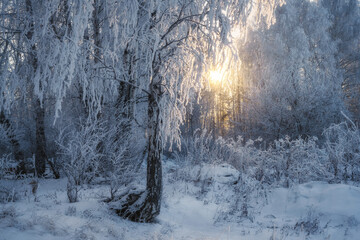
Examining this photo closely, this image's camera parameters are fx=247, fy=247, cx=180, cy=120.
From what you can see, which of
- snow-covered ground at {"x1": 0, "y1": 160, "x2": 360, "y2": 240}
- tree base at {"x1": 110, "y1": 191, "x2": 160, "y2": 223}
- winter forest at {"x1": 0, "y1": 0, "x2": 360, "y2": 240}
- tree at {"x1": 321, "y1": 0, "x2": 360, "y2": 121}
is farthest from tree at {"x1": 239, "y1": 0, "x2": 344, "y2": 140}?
tree base at {"x1": 110, "y1": 191, "x2": 160, "y2": 223}

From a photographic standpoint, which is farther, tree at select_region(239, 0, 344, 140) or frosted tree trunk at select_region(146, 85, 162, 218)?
tree at select_region(239, 0, 344, 140)

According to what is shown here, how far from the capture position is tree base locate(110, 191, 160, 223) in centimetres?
405

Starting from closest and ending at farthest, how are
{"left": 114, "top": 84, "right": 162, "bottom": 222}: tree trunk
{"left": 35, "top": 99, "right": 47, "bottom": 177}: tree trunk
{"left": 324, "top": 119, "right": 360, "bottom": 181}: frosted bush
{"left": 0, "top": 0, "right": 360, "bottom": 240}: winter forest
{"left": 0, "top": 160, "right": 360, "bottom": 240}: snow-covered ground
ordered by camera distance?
1. {"left": 0, "top": 160, "right": 360, "bottom": 240}: snow-covered ground
2. {"left": 0, "top": 0, "right": 360, "bottom": 240}: winter forest
3. {"left": 114, "top": 84, "right": 162, "bottom": 222}: tree trunk
4. {"left": 324, "top": 119, "right": 360, "bottom": 181}: frosted bush
5. {"left": 35, "top": 99, "right": 47, "bottom": 177}: tree trunk

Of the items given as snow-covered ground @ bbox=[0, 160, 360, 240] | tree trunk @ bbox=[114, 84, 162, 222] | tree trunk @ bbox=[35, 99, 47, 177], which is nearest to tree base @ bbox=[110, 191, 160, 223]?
tree trunk @ bbox=[114, 84, 162, 222]

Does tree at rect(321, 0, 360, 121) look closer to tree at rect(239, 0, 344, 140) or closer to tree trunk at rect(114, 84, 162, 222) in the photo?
tree at rect(239, 0, 344, 140)

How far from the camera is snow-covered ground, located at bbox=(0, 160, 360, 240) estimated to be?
308 centimetres

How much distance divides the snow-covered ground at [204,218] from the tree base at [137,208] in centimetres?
12

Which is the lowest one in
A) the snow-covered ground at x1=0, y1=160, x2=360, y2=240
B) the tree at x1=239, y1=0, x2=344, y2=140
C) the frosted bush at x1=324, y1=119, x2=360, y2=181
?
the snow-covered ground at x1=0, y1=160, x2=360, y2=240

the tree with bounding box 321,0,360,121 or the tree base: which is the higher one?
the tree with bounding box 321,0,360,121

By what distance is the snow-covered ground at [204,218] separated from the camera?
10.1 ft

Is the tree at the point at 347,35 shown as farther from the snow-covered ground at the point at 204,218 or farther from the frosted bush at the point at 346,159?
the snow-covered ground at the point at 204,218

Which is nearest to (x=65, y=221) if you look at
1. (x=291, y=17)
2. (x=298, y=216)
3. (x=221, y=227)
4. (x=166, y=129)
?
(x=166, y=129)

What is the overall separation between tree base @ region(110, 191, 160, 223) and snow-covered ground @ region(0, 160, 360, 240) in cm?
12

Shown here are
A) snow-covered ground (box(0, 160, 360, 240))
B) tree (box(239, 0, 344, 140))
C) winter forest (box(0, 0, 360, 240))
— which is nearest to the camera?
snow-covered ground (box(0, 160, 360, 240))
